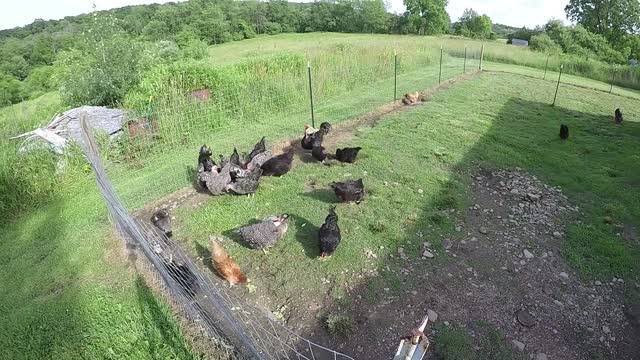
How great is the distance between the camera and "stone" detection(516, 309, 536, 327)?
4.13 metres

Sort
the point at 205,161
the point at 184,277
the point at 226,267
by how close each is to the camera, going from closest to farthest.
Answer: the point at 184,277
the point at 226,267
the point at 205,161

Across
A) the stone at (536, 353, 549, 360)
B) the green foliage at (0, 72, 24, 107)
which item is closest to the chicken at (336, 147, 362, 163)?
the stone at (536, 353, 549, 360)

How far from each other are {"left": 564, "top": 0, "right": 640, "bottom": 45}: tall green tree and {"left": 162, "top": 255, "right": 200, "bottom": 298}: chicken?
5090cm

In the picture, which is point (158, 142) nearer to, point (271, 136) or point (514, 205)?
point (271, 136)

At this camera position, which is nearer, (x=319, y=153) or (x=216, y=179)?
(x=216, y=179)

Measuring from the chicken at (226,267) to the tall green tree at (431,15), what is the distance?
58.6 metres

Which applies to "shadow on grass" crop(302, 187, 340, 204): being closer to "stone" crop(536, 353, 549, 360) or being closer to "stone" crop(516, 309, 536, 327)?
"stone" crop(516, 309, 536, 327)

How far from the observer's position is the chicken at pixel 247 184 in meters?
6.33

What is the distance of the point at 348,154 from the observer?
7465mm

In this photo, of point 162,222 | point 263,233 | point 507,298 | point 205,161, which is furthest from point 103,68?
point 507,298

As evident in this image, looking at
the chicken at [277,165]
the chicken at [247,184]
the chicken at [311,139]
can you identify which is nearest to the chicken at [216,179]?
the chicken at [247,184]

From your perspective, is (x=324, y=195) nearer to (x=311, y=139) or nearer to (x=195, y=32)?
(x=311, y=139)

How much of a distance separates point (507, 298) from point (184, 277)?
12.3ft

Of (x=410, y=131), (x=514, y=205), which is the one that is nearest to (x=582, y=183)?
(x=514, y=205)
